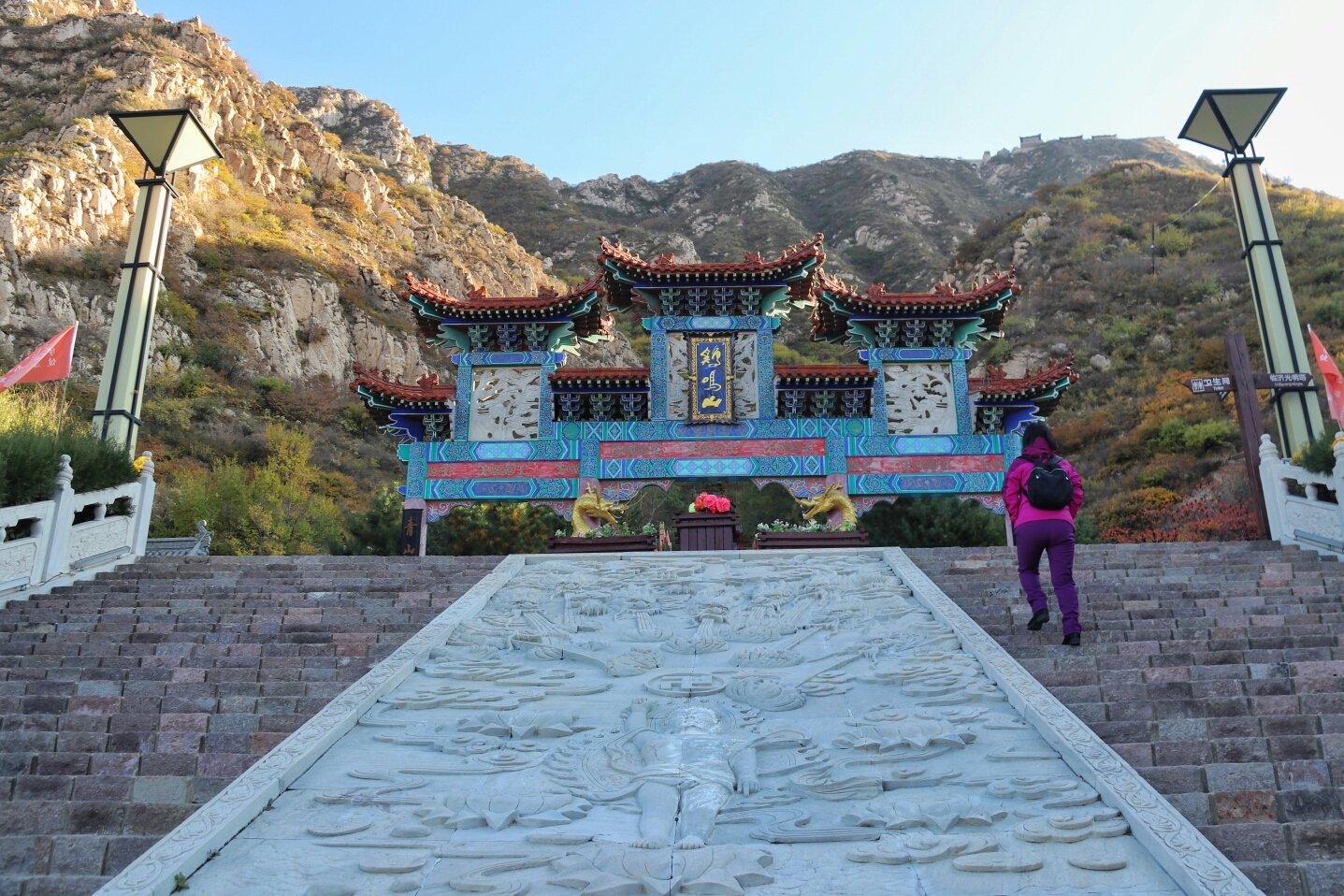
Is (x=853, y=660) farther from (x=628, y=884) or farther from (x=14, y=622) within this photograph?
(x=14, y=622)

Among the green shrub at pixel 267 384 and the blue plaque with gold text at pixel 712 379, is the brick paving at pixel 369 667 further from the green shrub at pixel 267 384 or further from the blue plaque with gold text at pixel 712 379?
the green shrub at pixel 267 384

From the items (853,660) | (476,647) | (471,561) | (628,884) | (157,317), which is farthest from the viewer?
(157,317)

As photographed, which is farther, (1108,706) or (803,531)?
(803,531)

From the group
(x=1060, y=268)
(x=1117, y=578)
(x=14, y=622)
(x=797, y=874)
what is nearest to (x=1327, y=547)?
(x=1117, y=578)

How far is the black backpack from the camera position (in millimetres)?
6359

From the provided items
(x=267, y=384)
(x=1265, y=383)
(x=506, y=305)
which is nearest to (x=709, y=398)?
(x=506, y=305)

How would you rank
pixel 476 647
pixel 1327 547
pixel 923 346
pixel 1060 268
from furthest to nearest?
pixel 1060 268 → pixel 923 346 → pixel 1327 547 → pixel 476 647

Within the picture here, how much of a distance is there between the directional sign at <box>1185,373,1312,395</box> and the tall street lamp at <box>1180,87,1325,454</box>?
41 centimetres

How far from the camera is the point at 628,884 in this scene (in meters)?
3.62

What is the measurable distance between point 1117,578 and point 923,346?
26.4 ft

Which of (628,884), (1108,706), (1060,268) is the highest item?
(1060,268)

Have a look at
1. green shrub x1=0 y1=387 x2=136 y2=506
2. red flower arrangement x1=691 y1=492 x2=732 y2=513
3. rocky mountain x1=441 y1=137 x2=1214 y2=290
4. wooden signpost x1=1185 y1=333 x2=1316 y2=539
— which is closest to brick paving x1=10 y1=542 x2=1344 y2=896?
green shrub x1=0 y1=387 x2=136 y2=506

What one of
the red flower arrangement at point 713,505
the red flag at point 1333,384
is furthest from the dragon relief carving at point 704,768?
the red flag at point 1333,384

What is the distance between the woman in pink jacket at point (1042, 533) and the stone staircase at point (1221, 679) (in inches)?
8.9
